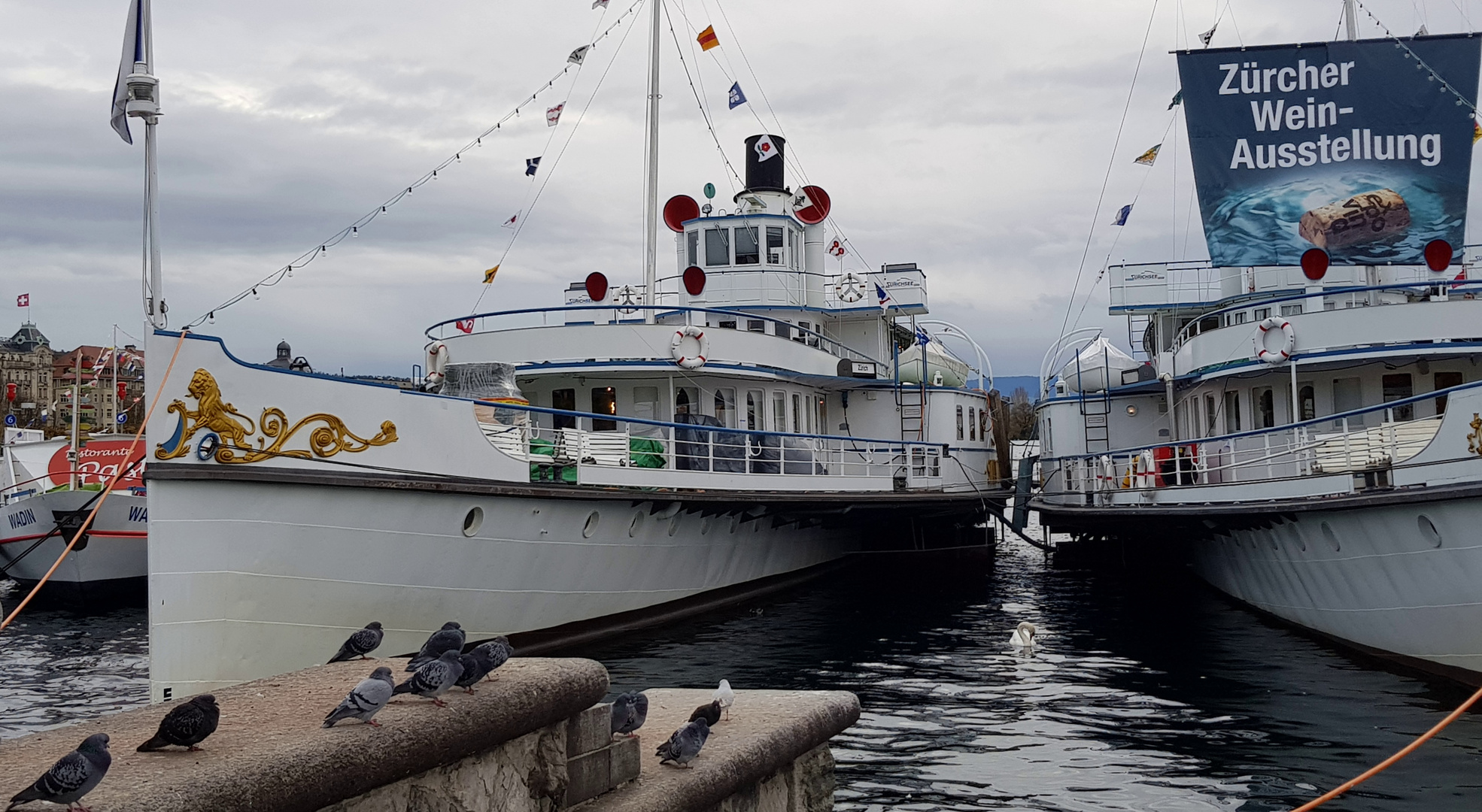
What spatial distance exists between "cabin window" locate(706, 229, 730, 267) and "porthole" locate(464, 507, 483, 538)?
12.5 meters

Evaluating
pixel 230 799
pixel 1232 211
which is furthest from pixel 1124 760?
pixel 1232 211

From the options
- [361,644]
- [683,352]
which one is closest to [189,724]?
[361,644]

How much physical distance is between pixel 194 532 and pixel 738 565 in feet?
31.0

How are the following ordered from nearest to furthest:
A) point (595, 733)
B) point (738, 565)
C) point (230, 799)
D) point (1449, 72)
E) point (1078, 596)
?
point (230, 799), point (595, 733), point (1449, 72), point (738, 565), point (1078, 596)

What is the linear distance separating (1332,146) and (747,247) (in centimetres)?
1118

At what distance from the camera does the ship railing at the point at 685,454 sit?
1371cm

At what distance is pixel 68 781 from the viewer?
3395 mm

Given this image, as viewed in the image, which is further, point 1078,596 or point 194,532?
point 1078,596

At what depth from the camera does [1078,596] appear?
67.7ft

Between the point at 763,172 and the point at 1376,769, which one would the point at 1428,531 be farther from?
the point at 763,172

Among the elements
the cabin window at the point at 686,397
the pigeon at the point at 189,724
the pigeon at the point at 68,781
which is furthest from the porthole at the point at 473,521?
the pigeon at the point at 68,781

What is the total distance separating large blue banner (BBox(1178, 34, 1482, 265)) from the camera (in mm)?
16547

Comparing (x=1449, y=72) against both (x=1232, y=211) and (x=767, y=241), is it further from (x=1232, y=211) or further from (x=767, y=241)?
(x=767, y=241)

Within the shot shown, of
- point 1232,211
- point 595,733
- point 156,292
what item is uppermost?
point 1232,211
